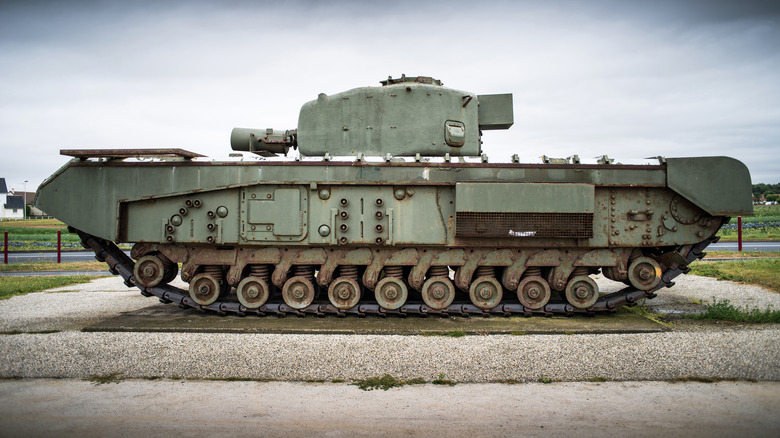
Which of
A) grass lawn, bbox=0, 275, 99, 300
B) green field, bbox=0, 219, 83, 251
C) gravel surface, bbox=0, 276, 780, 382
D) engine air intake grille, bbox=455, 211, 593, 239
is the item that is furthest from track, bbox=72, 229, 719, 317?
green field, bbox=0, 219, 83, 251

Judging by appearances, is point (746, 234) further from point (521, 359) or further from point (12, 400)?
point (12, 400)

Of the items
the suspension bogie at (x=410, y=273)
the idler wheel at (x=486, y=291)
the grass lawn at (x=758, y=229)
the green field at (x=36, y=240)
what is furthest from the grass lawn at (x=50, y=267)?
the grass lawn at (x=758, y=229)

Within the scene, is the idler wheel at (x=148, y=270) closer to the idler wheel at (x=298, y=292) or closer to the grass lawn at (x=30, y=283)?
the idler wheel at (x=298, y=292)

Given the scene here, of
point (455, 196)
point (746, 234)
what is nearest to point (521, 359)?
point (455, 196)

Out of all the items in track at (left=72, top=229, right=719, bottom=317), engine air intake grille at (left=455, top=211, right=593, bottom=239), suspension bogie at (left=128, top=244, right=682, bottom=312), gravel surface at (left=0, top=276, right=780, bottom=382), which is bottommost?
gravel surface at (left=0, top=276, right=780, bottom=382)

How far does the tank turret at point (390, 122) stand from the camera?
30.0 ft

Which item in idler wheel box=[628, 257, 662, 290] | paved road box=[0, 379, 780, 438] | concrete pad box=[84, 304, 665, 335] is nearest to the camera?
paved road box=[0, 379, 780, 438]

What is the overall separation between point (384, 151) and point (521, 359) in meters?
4.89

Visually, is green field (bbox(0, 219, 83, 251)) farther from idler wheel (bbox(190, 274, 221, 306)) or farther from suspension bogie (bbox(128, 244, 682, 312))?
suspension bogie (bbox(128, 244, 682, 312))

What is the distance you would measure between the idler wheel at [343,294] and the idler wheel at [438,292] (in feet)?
4.28

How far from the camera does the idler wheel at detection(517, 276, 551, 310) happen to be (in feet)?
28.0

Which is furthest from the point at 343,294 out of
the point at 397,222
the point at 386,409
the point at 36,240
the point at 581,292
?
the point at 36,240

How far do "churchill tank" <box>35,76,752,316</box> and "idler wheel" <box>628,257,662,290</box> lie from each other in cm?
2

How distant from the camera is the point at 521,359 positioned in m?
5.93
